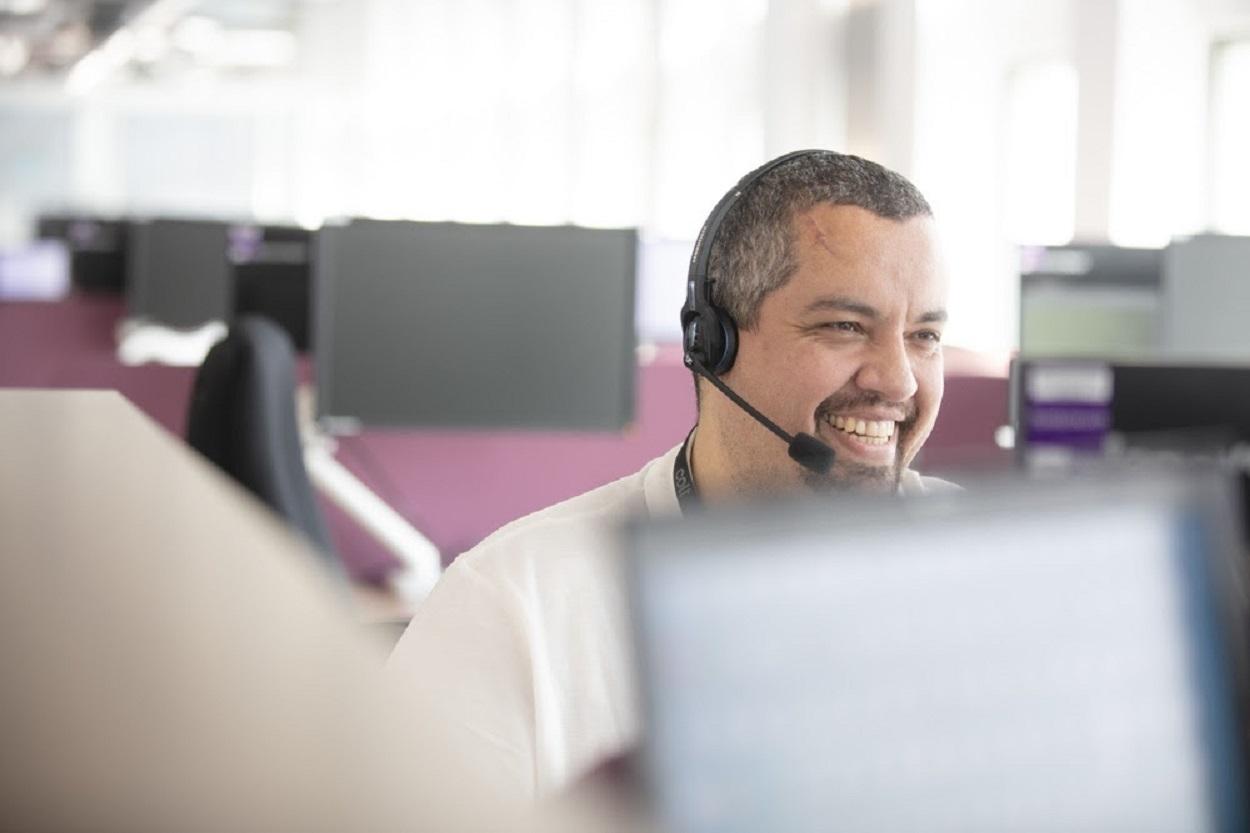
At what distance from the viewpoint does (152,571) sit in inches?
18.4

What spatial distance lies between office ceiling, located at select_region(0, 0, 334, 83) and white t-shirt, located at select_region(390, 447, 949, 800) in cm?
1235

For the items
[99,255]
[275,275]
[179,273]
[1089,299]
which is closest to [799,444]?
[1089,299]

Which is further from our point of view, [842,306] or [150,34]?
[150,34]

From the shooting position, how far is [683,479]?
138cm

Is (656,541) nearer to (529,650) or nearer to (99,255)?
(529,650)

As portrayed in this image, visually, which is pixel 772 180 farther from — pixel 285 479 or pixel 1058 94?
pixel 1058 94

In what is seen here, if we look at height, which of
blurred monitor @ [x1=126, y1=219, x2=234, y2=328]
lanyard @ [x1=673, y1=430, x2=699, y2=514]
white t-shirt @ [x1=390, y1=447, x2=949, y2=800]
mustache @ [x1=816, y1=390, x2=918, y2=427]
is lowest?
white t-shirt @ [x1=390, y1=447, x2=949, y2=800]

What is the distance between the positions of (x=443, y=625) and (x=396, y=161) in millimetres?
12920

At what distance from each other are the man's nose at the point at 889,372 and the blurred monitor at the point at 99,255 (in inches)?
204

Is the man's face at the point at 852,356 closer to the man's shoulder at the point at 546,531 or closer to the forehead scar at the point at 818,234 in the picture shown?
the forehead scar at the point at 818,234

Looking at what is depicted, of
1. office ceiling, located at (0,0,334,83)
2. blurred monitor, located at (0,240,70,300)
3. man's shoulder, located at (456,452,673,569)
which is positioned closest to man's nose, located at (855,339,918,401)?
man's shoulder, located at (456,452,673,569)

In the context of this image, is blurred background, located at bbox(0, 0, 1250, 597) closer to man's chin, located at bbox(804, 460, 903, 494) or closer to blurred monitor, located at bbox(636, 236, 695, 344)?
blurred monitor, located at bbox(636, 236, 695, 344)

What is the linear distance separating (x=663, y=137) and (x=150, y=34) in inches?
269

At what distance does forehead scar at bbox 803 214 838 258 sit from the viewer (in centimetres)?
142
